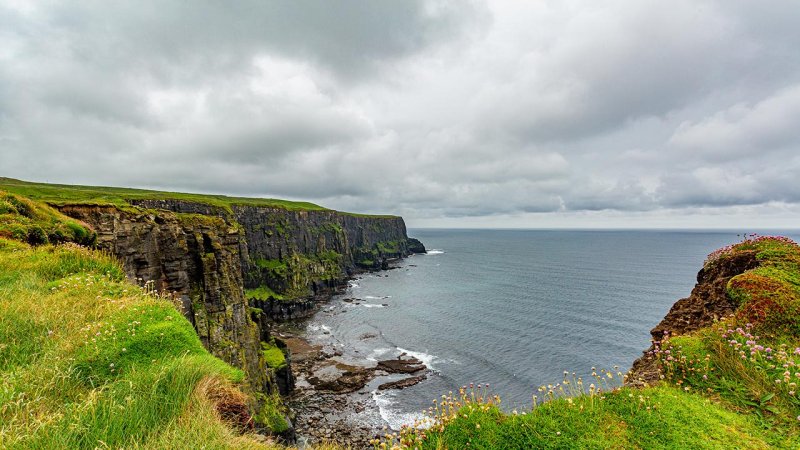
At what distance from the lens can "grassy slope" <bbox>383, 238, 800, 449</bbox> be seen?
700 centimetres

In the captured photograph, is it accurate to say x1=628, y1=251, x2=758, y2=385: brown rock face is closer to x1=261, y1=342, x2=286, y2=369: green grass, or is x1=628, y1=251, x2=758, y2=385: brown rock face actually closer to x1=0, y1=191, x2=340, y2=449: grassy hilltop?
x1=0, y1=191, x2=340, y2=449: grassy hilltop

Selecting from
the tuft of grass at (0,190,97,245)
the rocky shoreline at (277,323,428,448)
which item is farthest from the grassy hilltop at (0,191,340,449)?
the rocky shoreline at (277,323,428,448)

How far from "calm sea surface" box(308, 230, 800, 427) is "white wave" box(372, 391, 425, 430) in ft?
0.52

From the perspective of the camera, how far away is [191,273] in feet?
98.6

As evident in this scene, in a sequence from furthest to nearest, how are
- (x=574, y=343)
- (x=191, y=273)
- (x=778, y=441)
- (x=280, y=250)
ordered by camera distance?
(x=280, y=250)
(x=574, y=343)
(x=191, y=273)
(x=778, y=441)

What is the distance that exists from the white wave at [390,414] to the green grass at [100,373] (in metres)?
36.1

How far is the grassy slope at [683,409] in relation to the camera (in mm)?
7000

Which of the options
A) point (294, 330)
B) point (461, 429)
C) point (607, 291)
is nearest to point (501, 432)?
point (461, 429)

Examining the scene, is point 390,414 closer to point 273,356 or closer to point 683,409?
point 273,356

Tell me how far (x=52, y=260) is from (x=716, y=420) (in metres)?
19.6

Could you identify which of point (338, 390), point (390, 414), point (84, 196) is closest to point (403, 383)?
point (390, 414)

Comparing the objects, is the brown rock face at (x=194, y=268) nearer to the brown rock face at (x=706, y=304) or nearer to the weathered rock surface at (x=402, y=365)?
the weathered rock surface at (x=402, y=365)

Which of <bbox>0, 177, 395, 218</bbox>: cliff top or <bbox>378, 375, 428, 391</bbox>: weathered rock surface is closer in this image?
<bbox>0, 177, 395, 218</bbox>: cliff top

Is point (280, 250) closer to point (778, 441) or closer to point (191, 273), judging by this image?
point (191, 273)
